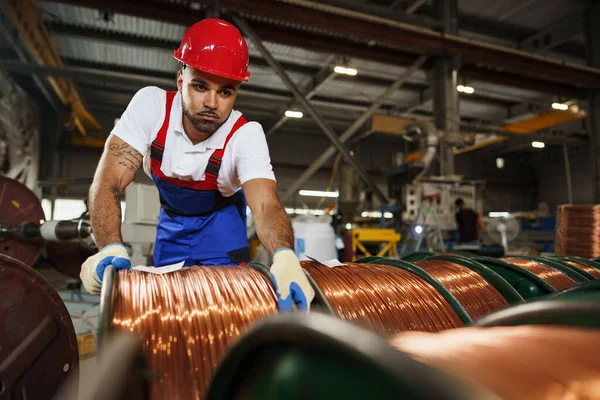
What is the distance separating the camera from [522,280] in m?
1.98

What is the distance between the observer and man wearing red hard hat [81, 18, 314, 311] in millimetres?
1769

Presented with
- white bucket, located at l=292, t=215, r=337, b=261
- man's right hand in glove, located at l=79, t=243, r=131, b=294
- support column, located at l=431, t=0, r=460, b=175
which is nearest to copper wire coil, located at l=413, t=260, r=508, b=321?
man's right hand in glove, located at l=79, t=243, r=131, b=294

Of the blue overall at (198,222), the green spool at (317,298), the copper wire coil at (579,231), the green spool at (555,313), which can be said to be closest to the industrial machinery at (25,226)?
the blue overall at (198,222)

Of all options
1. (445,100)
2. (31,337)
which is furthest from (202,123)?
(445,100)

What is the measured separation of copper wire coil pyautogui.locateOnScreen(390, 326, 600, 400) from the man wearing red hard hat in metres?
1.04

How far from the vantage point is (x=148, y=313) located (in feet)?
3.88

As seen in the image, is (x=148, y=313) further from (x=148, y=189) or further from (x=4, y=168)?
(x=4, y=168)

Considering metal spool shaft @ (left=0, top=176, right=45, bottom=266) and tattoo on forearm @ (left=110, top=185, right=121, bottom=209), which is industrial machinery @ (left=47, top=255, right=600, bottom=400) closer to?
tattoo on forearm @ (left=110, top=185, right=121, bottom=209)

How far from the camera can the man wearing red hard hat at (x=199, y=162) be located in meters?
1.77

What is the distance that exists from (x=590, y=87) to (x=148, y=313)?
9543 millimetres

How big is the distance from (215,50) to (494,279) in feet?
5.20

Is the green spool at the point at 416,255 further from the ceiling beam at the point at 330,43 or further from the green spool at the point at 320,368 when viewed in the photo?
the ceiling beam at the point at 330,43

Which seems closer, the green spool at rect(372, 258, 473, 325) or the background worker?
the green spool at rect(372, 258, 473, 325)

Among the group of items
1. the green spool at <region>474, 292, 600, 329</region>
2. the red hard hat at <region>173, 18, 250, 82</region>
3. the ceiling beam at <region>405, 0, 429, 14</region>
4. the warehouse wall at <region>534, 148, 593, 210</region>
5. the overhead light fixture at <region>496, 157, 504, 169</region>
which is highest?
the ceiling beam at <region>405, 0, 429, 14</region>
